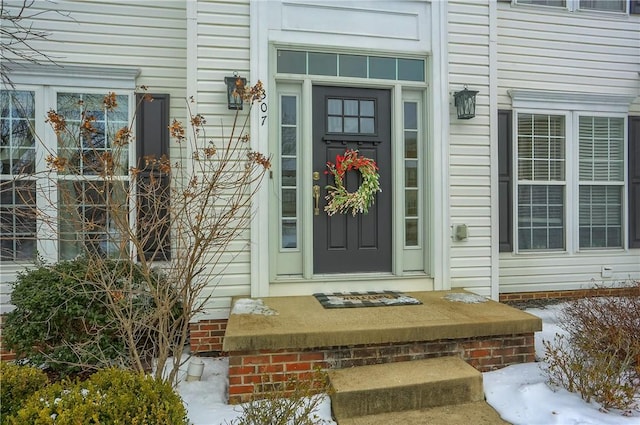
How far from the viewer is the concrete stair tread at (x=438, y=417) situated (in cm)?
263

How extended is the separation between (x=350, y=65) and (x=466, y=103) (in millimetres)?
1327

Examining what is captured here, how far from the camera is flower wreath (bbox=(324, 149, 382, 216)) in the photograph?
419 centimetres

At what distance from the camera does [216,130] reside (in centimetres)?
393

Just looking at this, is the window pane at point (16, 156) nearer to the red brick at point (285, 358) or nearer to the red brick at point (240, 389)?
the red brick at point (240, 389)

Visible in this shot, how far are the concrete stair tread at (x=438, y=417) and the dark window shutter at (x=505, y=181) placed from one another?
9.56 ft

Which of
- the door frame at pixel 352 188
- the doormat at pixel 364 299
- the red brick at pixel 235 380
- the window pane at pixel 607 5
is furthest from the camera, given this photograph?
the window pane at pixel 607 5

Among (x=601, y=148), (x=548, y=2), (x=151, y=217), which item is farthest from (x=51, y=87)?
(x=601, y=148)

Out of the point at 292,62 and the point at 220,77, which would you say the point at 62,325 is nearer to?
the point at 220,77

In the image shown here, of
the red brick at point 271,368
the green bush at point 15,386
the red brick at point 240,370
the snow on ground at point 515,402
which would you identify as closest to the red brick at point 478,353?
the snow on ground at point 515,402

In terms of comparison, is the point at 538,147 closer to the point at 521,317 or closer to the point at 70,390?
the point at 521,317

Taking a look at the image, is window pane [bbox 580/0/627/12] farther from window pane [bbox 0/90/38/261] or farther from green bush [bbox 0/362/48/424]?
green bush [bbox 0/362/48/424]

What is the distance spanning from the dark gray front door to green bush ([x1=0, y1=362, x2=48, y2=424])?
2534 mm

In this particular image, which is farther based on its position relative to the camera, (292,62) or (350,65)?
(350,65)

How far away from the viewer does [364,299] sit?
3875 mm
